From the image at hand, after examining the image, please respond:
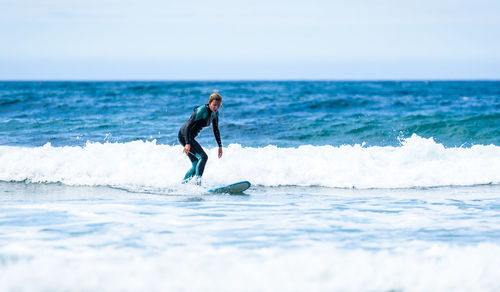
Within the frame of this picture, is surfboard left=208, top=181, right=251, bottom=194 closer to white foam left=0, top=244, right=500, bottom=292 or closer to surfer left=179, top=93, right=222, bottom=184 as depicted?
surfer left=179, top=93, right=222, bottom=184

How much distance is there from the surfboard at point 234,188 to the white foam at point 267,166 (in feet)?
3.61

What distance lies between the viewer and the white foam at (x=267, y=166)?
33.3 ft

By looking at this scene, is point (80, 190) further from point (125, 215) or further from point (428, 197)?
point (428, 197)

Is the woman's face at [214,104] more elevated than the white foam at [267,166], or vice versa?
the woman's face at [214,104]

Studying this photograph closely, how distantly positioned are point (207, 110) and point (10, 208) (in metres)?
3.37

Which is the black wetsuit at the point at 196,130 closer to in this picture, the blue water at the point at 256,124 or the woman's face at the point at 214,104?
the woman's face at the point at 214,104

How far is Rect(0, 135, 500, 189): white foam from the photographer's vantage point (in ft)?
33.3

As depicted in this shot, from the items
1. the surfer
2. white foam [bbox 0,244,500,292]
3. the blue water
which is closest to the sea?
white foam [bbox 0,244,500,292]

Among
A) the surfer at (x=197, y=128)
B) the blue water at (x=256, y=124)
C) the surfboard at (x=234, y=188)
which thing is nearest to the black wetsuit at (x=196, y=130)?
the surfer at (x=197, y=128)

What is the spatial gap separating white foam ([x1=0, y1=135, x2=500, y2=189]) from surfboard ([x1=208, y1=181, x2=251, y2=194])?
1099 millimetres

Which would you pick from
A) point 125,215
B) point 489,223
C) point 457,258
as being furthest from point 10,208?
point 489,223

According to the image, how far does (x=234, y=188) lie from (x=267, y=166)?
83.1 inches

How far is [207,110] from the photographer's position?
8523 mm

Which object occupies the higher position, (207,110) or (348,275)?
(207,110)
